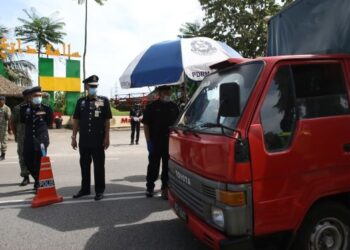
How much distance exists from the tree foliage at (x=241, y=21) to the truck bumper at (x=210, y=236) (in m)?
23.4

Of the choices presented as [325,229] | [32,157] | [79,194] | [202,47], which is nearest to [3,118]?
[32,157]

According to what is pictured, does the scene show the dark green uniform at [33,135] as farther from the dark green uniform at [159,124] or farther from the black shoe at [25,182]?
the dark green uniform at [159,124]

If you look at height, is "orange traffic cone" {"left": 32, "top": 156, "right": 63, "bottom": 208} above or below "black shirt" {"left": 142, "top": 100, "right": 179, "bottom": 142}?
below

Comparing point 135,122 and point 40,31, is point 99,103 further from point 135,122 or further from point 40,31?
point 40,31

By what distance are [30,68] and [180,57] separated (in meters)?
34.0

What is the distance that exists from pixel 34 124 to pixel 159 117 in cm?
236

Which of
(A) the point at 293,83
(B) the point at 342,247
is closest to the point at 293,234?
(B) the point at 342,247

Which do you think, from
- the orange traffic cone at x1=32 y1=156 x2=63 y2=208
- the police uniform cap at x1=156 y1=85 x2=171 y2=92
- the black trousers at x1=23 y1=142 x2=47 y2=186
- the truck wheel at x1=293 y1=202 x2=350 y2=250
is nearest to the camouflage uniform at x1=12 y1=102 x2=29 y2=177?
the black trousers at x1=23 y1=142 x2=47 y2=186

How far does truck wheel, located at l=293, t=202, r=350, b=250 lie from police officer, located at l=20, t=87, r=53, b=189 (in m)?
5.11

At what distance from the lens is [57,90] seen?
31.7 m

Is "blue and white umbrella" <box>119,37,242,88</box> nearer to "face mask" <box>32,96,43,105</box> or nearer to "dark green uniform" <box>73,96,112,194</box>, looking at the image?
"dark green uniform" <box>73,96,112,194</box>

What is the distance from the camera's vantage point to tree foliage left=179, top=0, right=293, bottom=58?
2653 cm

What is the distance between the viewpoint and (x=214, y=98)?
14.1ft

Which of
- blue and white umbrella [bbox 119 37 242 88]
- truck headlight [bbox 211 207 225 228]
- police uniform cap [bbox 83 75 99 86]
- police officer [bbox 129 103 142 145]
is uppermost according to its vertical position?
blue and white umbrella [bbox 119 37 242 88]
